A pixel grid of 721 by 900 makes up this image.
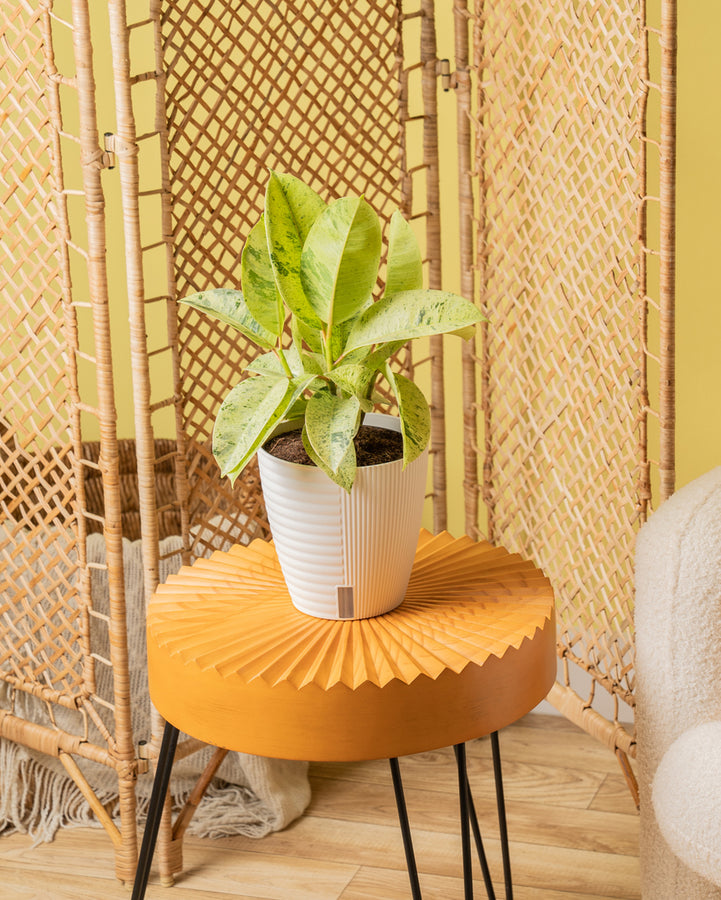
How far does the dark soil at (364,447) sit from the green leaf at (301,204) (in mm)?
226

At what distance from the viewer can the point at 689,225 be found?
7.26ft

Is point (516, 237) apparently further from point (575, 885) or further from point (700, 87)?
point (575, 885)

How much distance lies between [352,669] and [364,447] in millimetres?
253

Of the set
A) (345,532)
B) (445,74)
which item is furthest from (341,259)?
(445,74)

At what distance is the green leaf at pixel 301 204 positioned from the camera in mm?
1234

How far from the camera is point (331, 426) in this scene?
118 cm

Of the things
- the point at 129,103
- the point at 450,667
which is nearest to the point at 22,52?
the point at 129,103

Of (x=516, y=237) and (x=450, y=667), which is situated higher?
(x=516, y=237)

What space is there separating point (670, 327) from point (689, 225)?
76 centimetres

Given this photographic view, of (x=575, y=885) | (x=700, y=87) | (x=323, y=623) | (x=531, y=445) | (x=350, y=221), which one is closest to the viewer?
(x=350, y=221)

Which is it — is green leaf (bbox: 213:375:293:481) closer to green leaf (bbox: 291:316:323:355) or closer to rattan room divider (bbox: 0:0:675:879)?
green leaf (bbox: 291:316:323:355)

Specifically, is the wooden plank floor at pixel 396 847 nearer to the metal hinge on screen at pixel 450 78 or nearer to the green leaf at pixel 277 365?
the green leaf at pixel 277 365

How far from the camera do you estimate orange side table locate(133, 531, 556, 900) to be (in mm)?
1175

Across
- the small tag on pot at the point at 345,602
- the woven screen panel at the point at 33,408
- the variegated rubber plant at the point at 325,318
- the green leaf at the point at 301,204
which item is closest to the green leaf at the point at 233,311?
the variegated rubber plant at the point at 325,318
